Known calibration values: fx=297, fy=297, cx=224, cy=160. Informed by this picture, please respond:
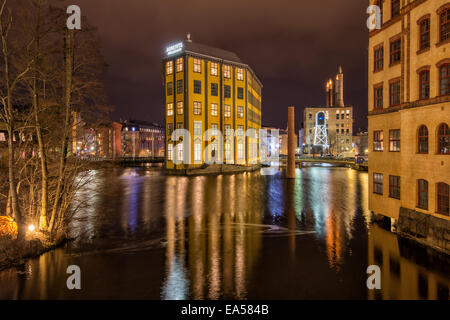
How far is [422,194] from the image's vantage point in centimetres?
1606

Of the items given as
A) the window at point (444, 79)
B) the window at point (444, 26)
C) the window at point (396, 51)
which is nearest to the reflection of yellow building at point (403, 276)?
the window at point (444, 79)

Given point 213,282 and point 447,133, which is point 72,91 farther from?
point 447,133

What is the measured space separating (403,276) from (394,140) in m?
9.25

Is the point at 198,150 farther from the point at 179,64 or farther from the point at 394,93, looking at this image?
the point at 394,93

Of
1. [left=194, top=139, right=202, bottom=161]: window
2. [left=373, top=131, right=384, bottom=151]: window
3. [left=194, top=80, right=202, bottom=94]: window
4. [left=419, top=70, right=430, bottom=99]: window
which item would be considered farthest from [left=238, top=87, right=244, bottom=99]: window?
[left=419, top=70, right=430, bottom=99]: window

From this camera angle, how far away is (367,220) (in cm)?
2178

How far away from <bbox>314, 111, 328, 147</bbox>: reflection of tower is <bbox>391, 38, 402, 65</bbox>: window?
121 m

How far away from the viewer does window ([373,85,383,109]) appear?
65.7 ft

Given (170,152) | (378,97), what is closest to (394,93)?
(378,97)

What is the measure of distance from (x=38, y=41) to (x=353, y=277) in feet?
56.8

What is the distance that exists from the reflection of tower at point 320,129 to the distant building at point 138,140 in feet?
316

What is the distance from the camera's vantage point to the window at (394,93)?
18234mm

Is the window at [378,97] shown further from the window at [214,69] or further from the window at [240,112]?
the window at [240,112]

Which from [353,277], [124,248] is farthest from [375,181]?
[124,248]
